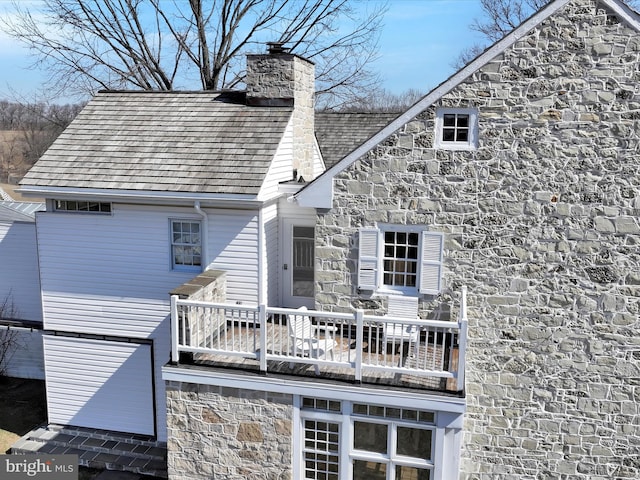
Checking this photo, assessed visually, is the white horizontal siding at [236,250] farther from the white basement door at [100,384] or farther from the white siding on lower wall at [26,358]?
the white siding on lower wall at [26,358]

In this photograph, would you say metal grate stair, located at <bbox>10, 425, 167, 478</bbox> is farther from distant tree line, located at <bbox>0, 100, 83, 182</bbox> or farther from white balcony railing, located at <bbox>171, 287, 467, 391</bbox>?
distant tree line, located at <bbox>0, 100, 83, 182</bbox>

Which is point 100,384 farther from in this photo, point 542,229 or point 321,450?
point 542,229

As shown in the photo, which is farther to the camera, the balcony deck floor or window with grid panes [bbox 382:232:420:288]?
window with grid panes [bbox 382:232:420:288]

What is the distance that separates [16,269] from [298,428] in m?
9.27

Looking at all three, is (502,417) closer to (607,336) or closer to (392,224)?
(607,336)

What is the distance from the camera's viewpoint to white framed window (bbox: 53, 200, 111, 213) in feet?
40.4

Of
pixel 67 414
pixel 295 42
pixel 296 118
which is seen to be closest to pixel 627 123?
pixel 296 118

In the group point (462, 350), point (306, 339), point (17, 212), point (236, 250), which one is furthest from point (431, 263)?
point (17, 212)

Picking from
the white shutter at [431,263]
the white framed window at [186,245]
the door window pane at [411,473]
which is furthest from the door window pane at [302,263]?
the door window pane at [411,473]

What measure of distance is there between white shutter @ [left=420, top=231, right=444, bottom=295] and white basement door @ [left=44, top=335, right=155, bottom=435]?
6.10 m

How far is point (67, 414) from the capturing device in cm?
1314

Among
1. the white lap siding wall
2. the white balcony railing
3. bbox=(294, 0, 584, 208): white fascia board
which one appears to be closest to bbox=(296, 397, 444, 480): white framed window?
the white balcony railing

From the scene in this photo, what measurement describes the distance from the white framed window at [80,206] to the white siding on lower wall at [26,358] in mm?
5051

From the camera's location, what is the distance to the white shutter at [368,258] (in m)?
10.9
